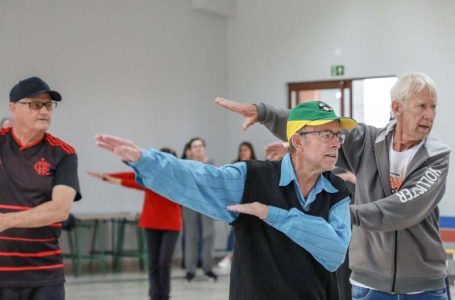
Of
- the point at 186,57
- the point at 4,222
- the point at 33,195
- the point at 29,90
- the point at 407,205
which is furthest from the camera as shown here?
the point at 186,57

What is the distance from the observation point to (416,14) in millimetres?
12805

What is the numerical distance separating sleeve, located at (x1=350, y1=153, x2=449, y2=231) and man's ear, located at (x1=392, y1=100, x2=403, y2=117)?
11.8 inches

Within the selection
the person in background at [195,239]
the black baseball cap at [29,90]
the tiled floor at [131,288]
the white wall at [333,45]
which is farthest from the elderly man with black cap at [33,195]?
the white wall at [333,45]

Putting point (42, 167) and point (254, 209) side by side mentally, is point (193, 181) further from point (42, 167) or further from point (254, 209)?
point (42, 167)

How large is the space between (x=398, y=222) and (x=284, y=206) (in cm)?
80

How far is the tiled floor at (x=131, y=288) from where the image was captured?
33.2ft

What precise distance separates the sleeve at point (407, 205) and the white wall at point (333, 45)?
8.66 metres

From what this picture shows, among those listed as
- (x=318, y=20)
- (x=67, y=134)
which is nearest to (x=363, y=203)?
(x=67, y=134)

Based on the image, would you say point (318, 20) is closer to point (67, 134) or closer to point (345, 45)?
point (345, 45)

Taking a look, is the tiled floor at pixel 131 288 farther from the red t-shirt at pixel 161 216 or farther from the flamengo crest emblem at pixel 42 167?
the flamengo crest emblem at pixel 42 167

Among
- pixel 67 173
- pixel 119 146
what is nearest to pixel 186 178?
pixel 119 146

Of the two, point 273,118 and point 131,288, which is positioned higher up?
point 273,118

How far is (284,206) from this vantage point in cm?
323

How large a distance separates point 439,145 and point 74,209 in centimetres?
973
